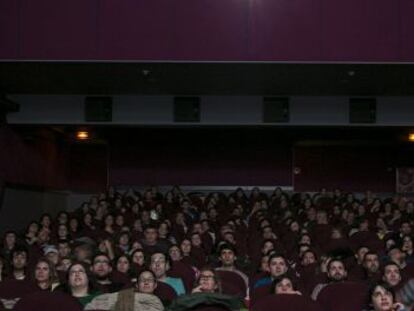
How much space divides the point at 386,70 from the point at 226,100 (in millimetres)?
3599

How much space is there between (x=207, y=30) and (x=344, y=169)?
9015mm

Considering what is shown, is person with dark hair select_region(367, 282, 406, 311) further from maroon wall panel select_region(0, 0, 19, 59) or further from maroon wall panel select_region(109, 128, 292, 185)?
maroon wall panel select_region(109, 128, 292, 185)

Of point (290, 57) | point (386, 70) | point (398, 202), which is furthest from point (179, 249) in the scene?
point (398, 202)

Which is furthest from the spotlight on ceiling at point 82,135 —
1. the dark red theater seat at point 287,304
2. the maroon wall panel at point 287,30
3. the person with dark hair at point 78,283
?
the dark red theater seat at point 287,304

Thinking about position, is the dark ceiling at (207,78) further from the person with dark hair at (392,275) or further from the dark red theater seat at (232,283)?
the person with dark hair at (392,275)

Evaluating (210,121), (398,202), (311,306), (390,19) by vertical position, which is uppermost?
(390,19)

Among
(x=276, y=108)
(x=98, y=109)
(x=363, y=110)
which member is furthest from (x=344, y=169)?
(x=98, y=109)

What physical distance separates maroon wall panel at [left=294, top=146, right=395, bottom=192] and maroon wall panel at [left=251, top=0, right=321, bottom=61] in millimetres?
8119

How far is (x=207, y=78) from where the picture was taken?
41.9ft

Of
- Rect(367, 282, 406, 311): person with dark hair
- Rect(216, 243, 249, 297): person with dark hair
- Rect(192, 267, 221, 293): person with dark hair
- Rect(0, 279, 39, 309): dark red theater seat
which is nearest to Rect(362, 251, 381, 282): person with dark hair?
Rect(216, 243, 249, 297): person with dark hair

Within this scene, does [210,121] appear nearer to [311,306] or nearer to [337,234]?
[337,234]

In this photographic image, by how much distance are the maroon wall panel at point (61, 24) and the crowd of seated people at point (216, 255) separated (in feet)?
9.13

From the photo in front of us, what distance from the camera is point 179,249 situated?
962 centimetres

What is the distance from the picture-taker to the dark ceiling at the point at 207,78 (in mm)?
11758
